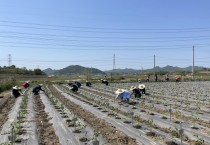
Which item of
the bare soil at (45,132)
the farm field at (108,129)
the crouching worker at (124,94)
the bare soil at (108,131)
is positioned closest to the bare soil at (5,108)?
the farm field at (108,129)

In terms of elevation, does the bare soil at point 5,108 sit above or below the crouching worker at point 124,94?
below

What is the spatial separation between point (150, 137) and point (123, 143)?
927 millimetres

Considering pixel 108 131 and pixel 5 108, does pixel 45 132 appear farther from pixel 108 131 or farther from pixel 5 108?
pixel 5 108

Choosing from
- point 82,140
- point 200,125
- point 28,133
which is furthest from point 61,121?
point 200,125

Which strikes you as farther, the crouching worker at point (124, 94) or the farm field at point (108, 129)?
the crouching worker at point (124, 94)

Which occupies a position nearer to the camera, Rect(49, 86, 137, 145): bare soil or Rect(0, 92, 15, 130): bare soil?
Rect(49, 86, 137, 145): bare soil

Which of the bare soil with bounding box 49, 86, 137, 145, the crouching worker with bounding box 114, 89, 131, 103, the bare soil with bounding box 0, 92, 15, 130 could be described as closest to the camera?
the bare soil with bounding box 49, 86, 137, 145

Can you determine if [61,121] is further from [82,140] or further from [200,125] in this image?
[200,125]

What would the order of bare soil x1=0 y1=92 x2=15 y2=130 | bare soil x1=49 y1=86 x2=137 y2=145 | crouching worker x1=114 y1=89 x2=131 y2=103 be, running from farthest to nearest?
crouching worker x1=114 y1=89 x2=131 y2=103
bare soil x1=0 y1=92 x2=15 y2=130
bare soil x1=49 y1=86 x2=137 y2=145

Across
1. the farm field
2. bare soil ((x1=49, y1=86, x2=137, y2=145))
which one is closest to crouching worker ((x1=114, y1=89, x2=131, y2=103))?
the farm field

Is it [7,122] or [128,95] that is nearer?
[7,122]

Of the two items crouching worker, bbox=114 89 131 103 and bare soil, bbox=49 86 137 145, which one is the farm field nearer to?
bare soil, bbox=49 86 137 145

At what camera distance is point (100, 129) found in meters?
9.57

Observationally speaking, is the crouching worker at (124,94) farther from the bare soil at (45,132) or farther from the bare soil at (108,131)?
the bare soil at (45,132)
